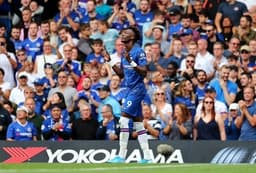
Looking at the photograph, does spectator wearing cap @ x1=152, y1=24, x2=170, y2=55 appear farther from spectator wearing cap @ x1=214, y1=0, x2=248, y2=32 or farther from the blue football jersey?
the blue football jersey

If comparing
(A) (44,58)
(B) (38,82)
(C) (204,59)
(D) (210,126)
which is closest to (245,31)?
(C) (204,59)

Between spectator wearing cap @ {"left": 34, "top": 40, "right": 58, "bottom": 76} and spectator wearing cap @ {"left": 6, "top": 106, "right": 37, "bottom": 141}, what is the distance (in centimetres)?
232

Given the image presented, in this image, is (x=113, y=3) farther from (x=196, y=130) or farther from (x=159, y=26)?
(x=196, y=130)

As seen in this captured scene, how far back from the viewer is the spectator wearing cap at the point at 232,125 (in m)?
18.0

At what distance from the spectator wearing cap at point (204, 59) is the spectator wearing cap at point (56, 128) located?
10.5ft

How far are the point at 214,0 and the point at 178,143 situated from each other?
6248mm

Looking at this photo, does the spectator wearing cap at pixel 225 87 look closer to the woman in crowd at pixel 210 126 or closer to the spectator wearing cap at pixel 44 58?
the woman in crowd at pixel 210 126

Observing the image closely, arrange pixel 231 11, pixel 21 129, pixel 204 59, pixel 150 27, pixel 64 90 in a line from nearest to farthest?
pixel 21 129, pixel 64 90, pixel 204 59, pixel 150 27, pixel 231 11

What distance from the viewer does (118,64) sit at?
19719 millimetres

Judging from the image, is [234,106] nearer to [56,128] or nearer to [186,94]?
[186,94]

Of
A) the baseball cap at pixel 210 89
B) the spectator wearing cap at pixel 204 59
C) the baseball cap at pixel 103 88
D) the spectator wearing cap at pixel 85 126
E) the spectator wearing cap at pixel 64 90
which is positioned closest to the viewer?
the spectator wearing cap at pixel 85 126

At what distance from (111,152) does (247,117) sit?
2.76 m

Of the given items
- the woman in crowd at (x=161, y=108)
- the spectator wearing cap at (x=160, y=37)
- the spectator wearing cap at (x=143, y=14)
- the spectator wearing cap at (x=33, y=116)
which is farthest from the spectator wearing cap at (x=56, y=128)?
the spectator wearing cap at (x=143, y=14)

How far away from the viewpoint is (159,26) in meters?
20.9
